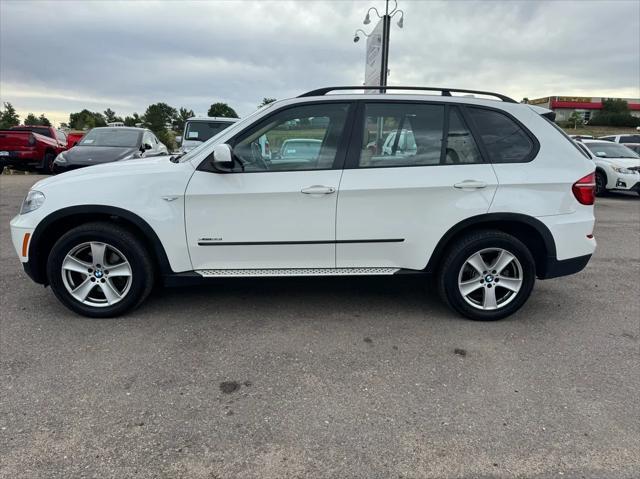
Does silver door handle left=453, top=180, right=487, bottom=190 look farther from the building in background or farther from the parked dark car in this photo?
the building in background

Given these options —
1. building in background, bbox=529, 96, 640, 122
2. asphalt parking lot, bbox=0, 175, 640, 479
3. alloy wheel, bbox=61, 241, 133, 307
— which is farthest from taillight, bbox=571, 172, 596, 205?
building in background, bbox=529, 96, 640, 122

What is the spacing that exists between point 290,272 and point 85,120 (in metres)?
71.4

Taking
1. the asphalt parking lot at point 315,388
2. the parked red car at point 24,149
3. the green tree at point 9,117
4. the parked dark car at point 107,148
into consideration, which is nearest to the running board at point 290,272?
the asphalt parking lot at point 315,388

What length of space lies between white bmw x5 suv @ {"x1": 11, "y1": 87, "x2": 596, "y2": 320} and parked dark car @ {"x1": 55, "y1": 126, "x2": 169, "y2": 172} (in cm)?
577

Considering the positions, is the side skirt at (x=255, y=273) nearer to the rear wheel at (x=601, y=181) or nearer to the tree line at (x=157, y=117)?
the rear wheel at (x=601, y=181)

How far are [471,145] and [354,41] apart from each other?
14.4 m

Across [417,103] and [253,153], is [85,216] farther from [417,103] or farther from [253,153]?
[417,103]

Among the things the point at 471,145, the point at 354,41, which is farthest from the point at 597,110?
the point at 471,145

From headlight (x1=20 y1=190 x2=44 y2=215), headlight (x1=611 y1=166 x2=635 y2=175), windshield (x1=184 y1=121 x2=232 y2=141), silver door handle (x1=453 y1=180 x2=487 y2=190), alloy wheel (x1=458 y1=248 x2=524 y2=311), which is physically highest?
windshield (x1=184 y1=121 x2=232 y2=141)

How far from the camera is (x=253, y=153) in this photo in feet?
12.1

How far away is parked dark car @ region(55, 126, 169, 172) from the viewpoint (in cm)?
905

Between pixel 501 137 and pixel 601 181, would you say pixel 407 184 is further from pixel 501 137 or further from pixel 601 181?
pixel 601 181

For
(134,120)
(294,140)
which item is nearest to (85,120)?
(134,120)

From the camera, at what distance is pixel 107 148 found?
9.58 meters
